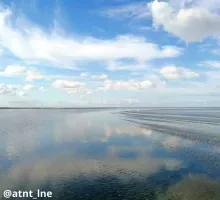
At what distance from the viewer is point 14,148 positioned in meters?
56.2

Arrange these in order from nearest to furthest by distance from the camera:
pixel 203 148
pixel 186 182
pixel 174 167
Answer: pixel 186 182 → pixel 174 167 → pixel 203 148

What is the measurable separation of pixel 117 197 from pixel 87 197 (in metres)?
4.01

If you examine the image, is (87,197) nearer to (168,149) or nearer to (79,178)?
(79,178)

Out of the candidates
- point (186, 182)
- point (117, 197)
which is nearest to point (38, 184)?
point (117, 197)

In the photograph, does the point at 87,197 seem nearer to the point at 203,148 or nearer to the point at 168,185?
the point at 168,185

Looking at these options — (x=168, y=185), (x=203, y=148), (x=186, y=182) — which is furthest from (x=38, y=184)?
(x=203, y=148)

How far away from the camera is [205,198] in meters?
30.3

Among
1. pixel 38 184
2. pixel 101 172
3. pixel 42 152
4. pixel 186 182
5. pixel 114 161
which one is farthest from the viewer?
pixel 42 152

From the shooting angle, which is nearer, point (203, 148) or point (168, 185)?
point (168, 185)

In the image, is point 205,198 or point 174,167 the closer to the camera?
point 205,198

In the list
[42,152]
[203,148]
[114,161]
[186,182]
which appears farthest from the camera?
[203,148]

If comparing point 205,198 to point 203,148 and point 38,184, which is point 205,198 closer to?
point 38,184

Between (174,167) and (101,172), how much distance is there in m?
14.5

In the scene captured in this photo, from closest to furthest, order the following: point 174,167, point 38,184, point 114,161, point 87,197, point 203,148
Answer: point 87,197, point 38,184, point 174,167, point 114,161, point 203,148
